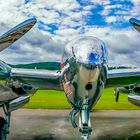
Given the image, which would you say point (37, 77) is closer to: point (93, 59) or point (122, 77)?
point (122, 77)

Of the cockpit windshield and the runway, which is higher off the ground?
the cockpit windshield

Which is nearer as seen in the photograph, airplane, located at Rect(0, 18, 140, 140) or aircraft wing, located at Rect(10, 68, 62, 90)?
airplane, located at Rect(0, 18, 140, 140)

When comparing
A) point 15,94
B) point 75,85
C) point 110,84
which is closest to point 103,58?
point 75,85

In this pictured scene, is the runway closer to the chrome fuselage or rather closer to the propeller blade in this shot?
the propeller blade

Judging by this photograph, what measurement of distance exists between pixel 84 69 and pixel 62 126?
7.62 metres

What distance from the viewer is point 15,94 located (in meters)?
10.3

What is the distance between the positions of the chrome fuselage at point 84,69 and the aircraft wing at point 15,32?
2704mm

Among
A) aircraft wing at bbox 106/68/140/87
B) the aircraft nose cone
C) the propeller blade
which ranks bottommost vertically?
aircraft wing at bbox 106/68/140/87

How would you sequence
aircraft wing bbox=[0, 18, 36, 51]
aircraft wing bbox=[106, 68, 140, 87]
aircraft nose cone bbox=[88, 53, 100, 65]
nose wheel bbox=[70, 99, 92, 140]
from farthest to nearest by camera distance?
aircraft wing bbox=[0, 18, 36, 51] < aircraft wing bbox=[106, 68, 140, 87] < nose wheel bbox=[70, 99, 92, 140] < aircraft nose cone bbox=[88, 53, 100, 65]

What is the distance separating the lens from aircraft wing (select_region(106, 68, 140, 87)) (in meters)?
9.21

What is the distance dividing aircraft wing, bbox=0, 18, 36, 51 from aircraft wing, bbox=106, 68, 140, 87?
2.50 m

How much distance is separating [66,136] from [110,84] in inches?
112

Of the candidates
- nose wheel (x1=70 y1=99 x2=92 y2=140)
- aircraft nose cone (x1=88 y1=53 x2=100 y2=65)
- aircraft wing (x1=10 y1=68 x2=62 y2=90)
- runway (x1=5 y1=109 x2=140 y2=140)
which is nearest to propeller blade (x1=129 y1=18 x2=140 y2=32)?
aircraft wing (x1=10 y1=68 x2=62 y2=90)

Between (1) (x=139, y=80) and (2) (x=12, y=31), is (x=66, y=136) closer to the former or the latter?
(1) (x=139, y=80)
